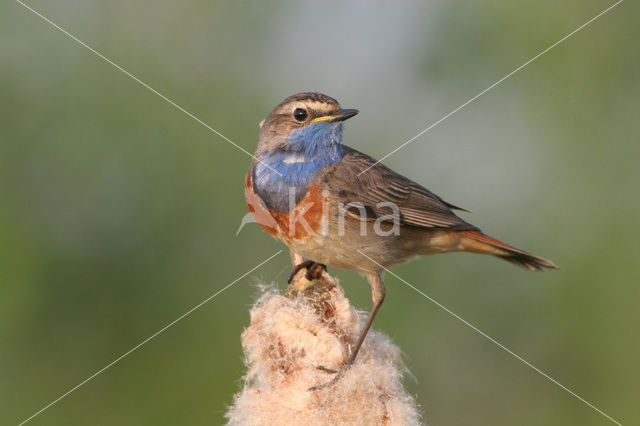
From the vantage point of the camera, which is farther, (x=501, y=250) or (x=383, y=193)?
(x=501, y=250)

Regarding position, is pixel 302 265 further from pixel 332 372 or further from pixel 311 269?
pixel 332 372

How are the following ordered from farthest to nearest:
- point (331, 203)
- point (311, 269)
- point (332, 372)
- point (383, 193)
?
point (383, 193) < point (331, 203) < point (311, 269) < point (332, 372)

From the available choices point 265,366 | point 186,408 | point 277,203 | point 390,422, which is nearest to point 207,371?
point 186,408

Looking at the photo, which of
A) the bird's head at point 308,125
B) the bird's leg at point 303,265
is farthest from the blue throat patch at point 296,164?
the bird's leg at point 303,265

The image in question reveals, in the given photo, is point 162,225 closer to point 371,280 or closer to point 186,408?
point 186,408

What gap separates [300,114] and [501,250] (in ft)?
6.37

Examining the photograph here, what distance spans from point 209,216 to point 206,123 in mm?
899

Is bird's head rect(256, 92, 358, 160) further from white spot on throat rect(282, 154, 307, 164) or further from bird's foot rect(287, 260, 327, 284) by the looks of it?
bird's foot rect(287, 260, 327, 284)

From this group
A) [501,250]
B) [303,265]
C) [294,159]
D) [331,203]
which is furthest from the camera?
[501,250]

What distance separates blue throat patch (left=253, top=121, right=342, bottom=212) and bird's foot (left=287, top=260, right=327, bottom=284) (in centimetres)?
45

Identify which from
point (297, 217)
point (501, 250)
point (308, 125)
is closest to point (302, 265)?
point (297, 217)

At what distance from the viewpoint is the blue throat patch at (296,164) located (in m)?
4.63

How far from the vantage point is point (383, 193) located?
5.05 m

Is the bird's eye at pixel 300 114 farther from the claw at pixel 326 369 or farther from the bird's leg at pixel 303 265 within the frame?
the claw at pixel 326 369
